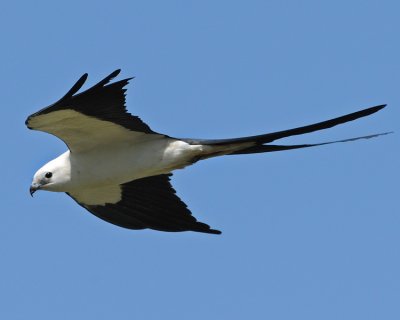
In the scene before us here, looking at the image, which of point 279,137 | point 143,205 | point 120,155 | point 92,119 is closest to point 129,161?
point 120,155

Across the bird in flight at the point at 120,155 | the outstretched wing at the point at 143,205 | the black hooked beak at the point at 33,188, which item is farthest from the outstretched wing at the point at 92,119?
the outstretched wing at the point at 143,205

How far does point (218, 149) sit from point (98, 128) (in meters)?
1.15

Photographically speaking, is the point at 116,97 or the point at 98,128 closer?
the point at 116,97

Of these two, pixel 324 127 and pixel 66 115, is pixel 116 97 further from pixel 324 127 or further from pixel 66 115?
pixel 324 127

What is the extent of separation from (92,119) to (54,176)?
1.04 meters

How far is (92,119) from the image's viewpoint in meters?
11.4

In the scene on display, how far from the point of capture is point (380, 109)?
10477 millimetres

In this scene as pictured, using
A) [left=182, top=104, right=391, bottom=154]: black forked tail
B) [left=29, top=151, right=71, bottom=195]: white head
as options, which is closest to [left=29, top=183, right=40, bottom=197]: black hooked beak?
[left=29, top=151, right=71, bottom=195]: white head

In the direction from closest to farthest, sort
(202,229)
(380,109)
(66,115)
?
(380,109), (66,115), (202,229)

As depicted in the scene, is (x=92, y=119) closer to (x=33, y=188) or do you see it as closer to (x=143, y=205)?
(x=33, y=188)

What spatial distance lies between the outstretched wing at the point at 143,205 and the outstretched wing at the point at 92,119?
41.0 inches

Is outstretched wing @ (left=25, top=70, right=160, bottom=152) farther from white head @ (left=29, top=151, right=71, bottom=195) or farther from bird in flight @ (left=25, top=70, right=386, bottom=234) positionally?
white head @ (left=29, top=151, right=71, bottom=195)

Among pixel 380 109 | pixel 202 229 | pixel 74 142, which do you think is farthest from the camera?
A: pixel 202 229

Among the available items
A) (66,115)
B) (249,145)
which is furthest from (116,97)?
(249,145)
